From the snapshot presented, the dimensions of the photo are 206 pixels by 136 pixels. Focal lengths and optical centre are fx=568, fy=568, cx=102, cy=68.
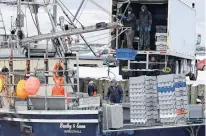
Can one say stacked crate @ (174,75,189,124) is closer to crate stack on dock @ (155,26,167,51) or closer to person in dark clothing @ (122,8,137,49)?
crate stack on dock @ (155,26,167,51)

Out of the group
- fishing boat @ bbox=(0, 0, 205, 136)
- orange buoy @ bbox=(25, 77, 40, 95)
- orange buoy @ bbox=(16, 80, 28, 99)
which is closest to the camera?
fishing boat @ bbox=(0, 0, 205, 136)

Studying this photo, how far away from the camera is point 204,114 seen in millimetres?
14445

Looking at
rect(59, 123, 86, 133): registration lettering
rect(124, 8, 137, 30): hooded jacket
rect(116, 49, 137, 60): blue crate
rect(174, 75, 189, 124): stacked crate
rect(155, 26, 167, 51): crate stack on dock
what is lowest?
rect(59, 123, 86, 133): registration lettering

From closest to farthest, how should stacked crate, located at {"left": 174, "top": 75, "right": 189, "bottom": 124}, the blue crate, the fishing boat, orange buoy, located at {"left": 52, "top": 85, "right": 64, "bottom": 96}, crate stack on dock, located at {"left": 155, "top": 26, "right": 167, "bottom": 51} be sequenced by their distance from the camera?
stacked crate, located at {"left": 174, "top": 75, "right": 189, "bottom": 124}, the fishing boat, orange buoy, located at {"left": 52, "top": 85, "right": 64, "bottom": 96}, the blue crate, crate stack on dock, located at {"left": 155, "top": 26, "right": 167, "bottom": 51}

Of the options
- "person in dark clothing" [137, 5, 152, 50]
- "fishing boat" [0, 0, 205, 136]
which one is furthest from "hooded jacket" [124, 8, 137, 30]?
"fishing boat" [0, 0, 205, 136]

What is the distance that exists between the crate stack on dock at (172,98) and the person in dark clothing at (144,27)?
514 centimetres

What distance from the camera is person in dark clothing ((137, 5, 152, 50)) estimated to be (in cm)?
1895

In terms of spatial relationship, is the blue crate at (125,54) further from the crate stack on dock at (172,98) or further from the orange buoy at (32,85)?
the orange buoy at (32,85)

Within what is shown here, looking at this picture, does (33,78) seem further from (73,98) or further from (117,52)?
(117,52)

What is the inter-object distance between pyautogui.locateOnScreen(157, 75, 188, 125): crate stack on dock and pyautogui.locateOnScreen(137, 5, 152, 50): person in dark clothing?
202 inches

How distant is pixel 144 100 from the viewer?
14.2 m

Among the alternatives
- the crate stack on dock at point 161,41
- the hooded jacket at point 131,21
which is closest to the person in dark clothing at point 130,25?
the hooded jacket at point 131,21

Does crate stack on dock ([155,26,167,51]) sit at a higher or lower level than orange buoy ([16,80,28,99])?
higher

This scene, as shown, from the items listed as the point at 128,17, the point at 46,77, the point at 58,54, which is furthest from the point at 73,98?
the point at 128,17
